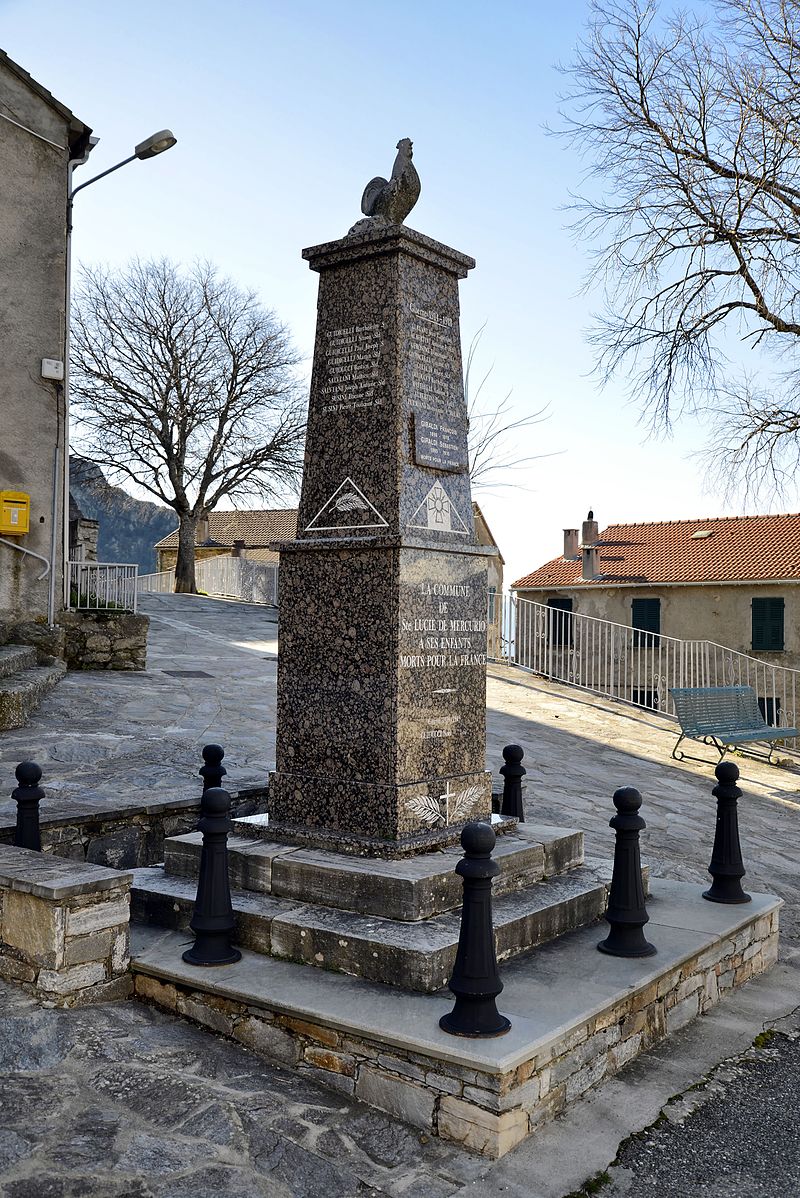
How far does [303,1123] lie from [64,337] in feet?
36.3

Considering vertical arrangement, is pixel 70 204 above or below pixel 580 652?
above

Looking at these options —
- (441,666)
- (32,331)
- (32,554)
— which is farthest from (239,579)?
(441,666)

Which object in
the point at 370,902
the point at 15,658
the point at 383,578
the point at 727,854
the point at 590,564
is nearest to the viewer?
the point at 370,902

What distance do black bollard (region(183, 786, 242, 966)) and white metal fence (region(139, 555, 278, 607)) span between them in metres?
21.3

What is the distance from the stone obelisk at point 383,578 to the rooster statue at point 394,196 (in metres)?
0.02

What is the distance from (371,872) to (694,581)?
26.2 m

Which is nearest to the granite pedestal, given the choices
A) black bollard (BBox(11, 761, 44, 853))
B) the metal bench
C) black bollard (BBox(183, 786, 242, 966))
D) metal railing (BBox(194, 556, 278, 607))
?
black bollard (BBox(183, 786, 242, 966))

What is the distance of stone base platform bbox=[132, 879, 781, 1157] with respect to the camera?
127 inches

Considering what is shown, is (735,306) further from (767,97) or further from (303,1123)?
(303,1123)

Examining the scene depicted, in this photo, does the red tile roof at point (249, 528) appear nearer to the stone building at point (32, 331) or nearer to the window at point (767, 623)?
the window at point (767, 623)

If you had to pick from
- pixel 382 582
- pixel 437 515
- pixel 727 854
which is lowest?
pixel 727 854

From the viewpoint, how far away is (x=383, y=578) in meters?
4.78

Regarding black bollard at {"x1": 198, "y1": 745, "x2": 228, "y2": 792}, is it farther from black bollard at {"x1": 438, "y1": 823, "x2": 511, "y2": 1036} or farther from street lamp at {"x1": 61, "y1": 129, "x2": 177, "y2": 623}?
street lamp at {"x1": 61, "y1": 129, "x2": 177, "y2": 623}

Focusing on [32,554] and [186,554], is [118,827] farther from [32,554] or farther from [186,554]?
[186,554]
